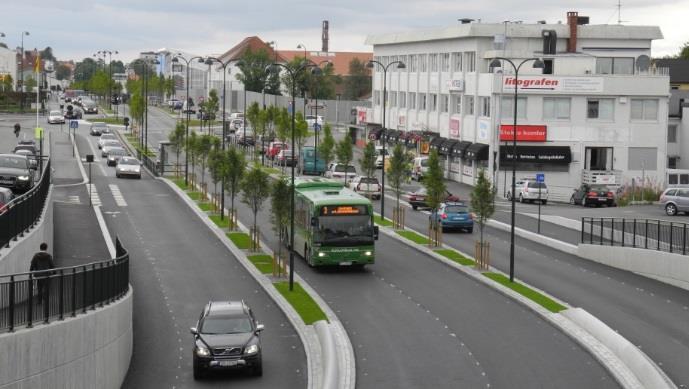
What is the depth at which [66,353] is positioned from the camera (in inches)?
942

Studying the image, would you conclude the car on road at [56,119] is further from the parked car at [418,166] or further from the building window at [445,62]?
the parked car at [418,166]

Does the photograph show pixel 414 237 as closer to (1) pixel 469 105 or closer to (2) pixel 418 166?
(2) pixel 418 166

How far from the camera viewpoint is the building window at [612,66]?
308 feet

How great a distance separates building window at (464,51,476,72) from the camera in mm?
94062

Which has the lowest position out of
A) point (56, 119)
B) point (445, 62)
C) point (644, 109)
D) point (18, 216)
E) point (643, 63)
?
point (18, 216)

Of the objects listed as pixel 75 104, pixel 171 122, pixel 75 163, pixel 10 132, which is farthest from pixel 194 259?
pixel 75 104

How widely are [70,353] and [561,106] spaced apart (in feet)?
221

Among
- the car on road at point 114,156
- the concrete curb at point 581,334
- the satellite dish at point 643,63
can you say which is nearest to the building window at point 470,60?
the satellite dish at point 643,63

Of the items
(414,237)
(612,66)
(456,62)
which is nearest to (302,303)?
(414,237)

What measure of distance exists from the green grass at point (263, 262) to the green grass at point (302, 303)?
294 cm

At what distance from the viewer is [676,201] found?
67.2 metres

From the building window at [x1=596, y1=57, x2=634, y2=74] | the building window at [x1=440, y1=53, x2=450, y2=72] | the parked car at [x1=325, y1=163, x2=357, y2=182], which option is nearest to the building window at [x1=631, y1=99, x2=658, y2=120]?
the building window at [x1=596, y1=57, x2=634, y2=74]

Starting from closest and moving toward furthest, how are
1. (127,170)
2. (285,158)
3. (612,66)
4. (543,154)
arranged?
(127,170), (543,154), (285,158), (612,66)

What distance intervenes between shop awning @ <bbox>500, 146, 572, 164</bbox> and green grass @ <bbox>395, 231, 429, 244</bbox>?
30169 mm
